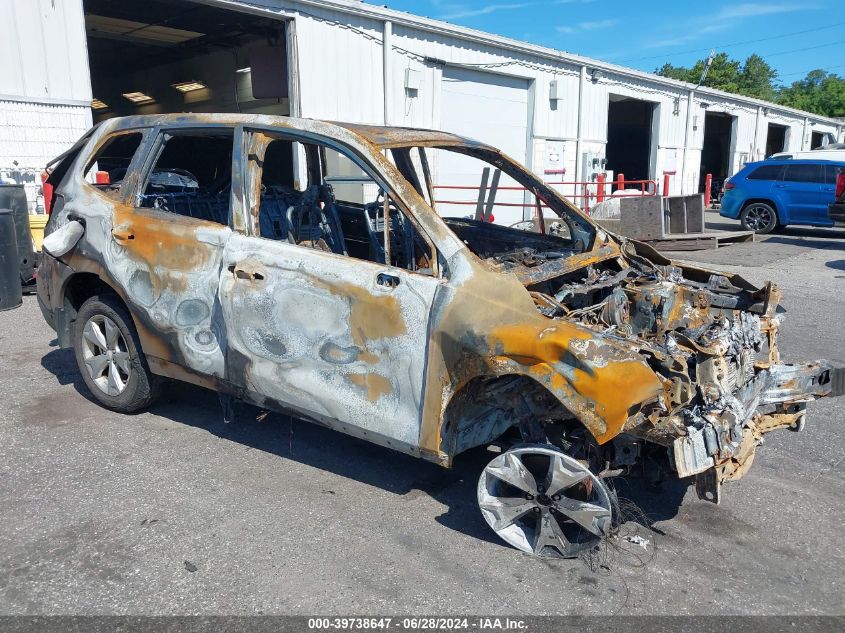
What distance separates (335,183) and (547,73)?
1420 centimetres

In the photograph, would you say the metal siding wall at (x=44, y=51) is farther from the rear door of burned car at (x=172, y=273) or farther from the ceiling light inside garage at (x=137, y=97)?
the ceiling light inside garage at (x=137, y=97)

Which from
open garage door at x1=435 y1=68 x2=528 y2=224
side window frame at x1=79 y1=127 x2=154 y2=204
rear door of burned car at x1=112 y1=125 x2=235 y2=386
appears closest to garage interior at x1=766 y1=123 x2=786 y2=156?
open garage door at x1=435 y1=68 x2=528 y2=224

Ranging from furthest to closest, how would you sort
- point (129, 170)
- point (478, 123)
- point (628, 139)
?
point (628, 139) < point (478, 123) < point (129, 170)

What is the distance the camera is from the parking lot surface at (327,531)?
3033 mm

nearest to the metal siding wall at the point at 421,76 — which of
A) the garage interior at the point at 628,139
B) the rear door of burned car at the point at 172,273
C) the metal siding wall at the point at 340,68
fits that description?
the metal siding wall at the point at 340,68

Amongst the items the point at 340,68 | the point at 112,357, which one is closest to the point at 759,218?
the point at 340,68

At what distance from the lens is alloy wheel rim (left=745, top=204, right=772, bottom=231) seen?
17.0 m

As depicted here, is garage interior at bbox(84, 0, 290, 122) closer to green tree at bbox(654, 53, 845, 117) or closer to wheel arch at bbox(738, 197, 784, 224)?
wheel arch at bbox(738, 197, 784, 224)

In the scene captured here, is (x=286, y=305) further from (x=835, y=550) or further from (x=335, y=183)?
(x=835, y=550)

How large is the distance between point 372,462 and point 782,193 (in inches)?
610

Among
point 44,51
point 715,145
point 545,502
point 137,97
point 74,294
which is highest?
point 137,97

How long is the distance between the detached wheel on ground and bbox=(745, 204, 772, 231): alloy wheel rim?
1579 centimetres

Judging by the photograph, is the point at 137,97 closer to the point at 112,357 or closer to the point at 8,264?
the point at 8,264

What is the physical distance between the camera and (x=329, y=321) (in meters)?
3.68
